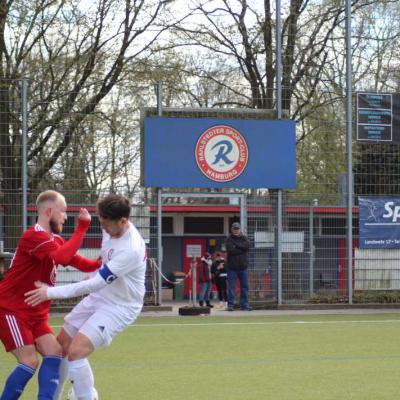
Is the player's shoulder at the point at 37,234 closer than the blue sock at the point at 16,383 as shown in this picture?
No

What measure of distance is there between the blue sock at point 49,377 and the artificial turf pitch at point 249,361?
1.59 m

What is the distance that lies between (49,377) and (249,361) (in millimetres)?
4648

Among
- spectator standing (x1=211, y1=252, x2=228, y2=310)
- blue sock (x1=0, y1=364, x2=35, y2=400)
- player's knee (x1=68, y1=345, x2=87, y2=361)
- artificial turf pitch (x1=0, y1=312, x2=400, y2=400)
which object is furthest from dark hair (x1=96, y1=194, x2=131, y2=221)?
spectator standing (x1=211, y1=252, x2=228, y2=310)

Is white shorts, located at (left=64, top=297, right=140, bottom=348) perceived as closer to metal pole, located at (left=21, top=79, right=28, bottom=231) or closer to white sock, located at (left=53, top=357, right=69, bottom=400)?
white sock, located at (left=53, top=357, right=69, bottom=400)

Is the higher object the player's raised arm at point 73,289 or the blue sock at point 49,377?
the player's raised arm at point 73,289

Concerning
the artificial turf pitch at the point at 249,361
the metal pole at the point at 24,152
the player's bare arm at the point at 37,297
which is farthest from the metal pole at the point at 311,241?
the player's bare arm at the point at 37,297

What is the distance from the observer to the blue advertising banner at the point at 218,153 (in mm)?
21516

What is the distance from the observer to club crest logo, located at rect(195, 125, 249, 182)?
2169 centimetres

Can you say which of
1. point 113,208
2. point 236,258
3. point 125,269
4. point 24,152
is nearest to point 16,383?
point 125,269

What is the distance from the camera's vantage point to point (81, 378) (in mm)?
7539

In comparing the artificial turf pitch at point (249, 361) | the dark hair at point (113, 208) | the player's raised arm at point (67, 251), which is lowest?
the artificial turf pitch at point (249, 361)

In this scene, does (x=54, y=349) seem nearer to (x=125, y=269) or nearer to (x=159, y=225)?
(x=125, y=269)

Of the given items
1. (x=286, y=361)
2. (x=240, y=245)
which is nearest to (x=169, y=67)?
(x=240, y=245)

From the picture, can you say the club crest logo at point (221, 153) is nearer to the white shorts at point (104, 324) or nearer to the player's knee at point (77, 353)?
the white shorts at point (104, 324)
